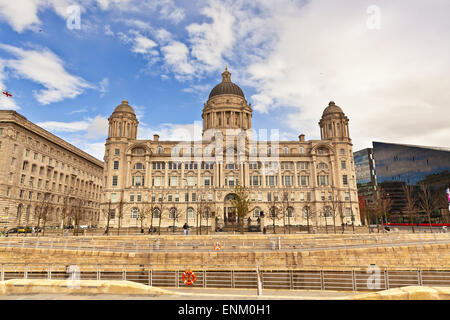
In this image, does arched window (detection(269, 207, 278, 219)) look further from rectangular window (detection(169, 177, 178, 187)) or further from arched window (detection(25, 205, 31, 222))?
arched window (detection(25, 205, 31, 222))

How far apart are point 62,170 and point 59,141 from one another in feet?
27.8

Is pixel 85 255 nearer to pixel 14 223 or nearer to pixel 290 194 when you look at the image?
pixel 14 223

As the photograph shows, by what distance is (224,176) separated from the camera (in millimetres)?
73875

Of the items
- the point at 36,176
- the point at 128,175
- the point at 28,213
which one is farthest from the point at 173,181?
the point at 28,213

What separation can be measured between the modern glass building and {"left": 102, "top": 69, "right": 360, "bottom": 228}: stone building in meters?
31.0

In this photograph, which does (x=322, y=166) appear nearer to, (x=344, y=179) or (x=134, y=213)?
(x=344, y=179)

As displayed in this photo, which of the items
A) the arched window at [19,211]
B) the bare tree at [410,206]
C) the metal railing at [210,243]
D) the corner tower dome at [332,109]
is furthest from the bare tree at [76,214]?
the corner tower dome at [332,109]

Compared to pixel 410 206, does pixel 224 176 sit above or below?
above

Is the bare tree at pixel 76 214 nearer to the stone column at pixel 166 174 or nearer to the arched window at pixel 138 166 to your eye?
the arched window at pixel 138 166

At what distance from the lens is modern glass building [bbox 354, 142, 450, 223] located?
288 ft

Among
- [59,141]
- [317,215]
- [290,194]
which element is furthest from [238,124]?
[59,141]

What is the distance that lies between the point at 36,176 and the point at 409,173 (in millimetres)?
118174

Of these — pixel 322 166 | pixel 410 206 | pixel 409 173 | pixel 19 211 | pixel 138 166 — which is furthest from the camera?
pixel 409 173
